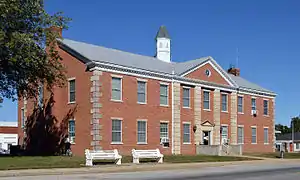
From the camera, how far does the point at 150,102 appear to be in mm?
38562

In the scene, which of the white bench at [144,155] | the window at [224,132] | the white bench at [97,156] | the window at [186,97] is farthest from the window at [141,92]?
the window at [224,132]

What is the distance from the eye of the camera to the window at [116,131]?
35.5 meters

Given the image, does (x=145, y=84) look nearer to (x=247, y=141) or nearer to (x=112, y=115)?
(x=112, y=115)

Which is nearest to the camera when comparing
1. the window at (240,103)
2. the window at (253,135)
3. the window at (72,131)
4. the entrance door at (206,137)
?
the window at (72,131)

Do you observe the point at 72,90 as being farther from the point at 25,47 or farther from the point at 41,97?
the point at 25,47

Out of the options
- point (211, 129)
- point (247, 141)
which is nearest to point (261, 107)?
point (247, 141)

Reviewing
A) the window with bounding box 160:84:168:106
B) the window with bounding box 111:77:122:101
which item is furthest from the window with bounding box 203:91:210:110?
the window with bounding box 111:77:122:101

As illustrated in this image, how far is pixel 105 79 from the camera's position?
3509 centimetres

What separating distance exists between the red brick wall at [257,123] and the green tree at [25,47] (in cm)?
2192

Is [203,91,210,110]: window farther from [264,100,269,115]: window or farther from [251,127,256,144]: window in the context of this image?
[264,100,269,115]: window

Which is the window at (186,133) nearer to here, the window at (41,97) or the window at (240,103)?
the window at (240,103)

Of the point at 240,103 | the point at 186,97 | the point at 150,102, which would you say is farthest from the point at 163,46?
the point at 150,102

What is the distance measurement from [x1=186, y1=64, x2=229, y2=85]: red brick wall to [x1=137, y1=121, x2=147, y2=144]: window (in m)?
6.79

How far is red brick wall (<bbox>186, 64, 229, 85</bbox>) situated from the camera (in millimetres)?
42500
